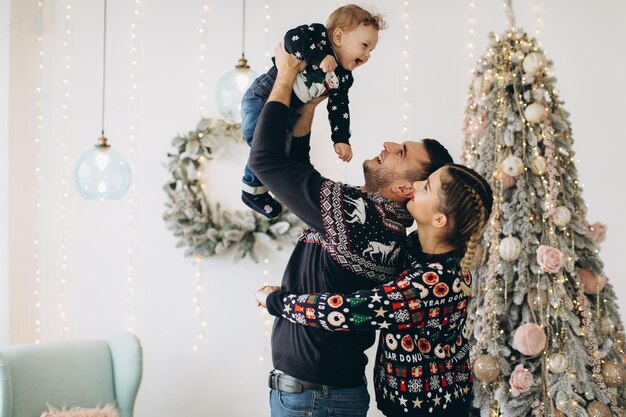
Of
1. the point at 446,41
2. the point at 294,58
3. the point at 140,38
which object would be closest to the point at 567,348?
the point at 294,58

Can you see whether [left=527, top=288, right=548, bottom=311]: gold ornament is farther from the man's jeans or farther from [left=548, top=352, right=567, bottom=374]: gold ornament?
the man's jeans

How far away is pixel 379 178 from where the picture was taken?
1.84 m

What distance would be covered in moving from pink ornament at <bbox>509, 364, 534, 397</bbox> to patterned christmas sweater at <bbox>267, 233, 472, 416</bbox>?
30.3 inches

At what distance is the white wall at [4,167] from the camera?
3.70m

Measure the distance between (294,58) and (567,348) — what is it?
1.52m

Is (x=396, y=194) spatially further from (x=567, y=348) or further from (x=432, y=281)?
(x=567, y=348)

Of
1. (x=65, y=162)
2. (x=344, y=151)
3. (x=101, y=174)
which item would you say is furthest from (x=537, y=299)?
(x=65, y=162)

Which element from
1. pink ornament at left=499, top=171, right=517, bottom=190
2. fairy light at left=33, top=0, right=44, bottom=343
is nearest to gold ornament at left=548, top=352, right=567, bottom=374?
pink ornament at left=499, top=171, right=517, bottom=190

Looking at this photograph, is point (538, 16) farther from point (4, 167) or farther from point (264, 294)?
point (4, 167)

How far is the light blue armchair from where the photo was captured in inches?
121

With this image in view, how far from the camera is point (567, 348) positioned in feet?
8.50

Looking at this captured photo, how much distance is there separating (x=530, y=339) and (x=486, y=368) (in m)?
0.19

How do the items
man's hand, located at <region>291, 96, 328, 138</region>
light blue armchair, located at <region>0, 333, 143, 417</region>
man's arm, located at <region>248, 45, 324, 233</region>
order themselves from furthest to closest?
light blue armchair, located at <region>0, 333, 143, 417</region> < man's hand, located at <region>291, 96, 328, 138</region> < man's arm, located at <region>248, 45, 324, 233</region>

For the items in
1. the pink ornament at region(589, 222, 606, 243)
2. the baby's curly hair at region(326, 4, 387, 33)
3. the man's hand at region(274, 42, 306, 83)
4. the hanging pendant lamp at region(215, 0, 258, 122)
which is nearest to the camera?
the man's hand at region(274, 42, 306, 83)
